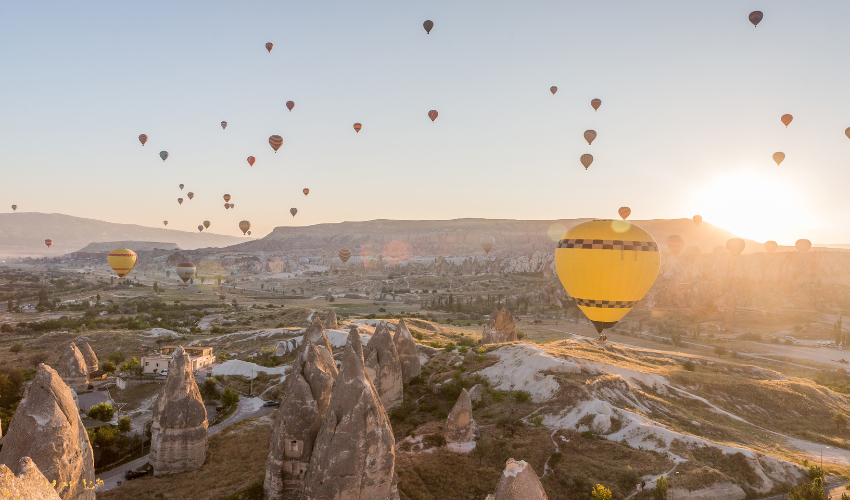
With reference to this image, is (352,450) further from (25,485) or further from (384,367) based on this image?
(384,367)

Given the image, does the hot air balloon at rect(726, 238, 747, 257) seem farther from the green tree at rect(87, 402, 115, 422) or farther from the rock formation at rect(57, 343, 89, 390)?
the rock formation at rect(57, 343, 89, 390)

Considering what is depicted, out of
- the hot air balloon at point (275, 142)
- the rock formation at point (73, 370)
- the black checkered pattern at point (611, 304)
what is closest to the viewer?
the black checkered pattern at point (611, 304)

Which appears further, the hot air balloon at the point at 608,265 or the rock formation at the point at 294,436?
the hot air balloon at the point at 608,265

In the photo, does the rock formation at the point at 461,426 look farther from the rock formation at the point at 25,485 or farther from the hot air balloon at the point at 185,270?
the hot air balloon at the point at 185,270

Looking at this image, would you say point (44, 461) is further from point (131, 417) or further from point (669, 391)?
point (669, 391)

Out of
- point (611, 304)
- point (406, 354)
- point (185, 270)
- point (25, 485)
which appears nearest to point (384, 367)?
point (406, 354)

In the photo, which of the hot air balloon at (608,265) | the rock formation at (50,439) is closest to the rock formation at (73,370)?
the rock formation at (50,439)
